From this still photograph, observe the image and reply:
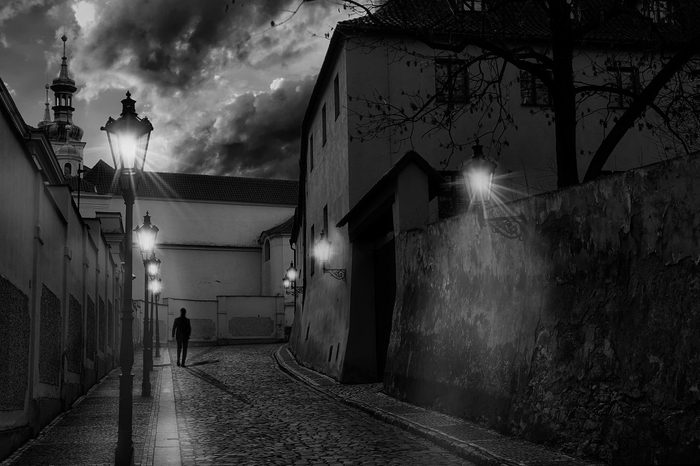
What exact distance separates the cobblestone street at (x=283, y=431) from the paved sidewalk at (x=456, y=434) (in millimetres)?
127

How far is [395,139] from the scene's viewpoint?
1772 centimetres

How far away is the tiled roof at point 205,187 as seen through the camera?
210 ft

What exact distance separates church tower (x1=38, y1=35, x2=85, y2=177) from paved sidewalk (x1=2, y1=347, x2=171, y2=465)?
6385cm

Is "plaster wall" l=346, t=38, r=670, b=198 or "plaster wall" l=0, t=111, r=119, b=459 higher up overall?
"plaster wall" l=346, t=38, r=670, b=198

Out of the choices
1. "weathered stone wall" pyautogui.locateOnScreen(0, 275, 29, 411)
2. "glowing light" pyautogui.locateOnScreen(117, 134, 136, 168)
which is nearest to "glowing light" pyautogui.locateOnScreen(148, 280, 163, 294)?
"weathered stone wall" pyautogui.locateOnScreen(0, 275, 29, 411)

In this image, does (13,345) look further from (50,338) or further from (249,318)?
(249,318)

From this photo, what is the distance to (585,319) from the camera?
7484mm

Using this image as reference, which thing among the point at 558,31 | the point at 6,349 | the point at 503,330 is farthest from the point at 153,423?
the point at 558,31

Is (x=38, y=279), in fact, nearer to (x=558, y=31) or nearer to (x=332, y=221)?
(x=558, y=31)

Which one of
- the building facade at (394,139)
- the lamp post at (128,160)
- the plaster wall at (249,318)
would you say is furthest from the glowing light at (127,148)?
the plaster wall at (249,318)

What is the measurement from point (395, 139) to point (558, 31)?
6.23 m

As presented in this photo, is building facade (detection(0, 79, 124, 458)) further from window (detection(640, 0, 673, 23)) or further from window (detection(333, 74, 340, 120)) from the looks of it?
window (detection(640, 0, 673, 23))

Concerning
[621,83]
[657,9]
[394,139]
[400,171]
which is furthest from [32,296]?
[621,83]

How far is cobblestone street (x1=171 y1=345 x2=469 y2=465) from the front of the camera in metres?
7.78
